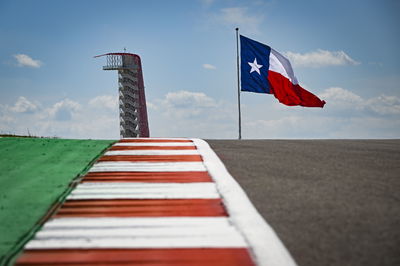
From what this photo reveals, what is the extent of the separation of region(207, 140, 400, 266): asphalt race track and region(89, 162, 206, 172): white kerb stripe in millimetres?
781

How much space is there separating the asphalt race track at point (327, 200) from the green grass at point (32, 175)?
300 centimetres

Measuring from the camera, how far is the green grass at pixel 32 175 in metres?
4.59

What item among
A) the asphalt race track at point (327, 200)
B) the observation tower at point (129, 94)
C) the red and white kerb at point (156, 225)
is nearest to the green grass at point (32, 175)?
the red and white kerb at point (156, 225)

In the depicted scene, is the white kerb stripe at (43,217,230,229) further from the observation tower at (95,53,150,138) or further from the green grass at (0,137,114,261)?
the observation tower at (95,53,150,138)

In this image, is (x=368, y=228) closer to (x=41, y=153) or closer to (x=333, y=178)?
(x=333, y=178)

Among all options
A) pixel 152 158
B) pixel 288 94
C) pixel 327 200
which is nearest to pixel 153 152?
pixel 152 158

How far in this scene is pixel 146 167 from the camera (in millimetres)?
7469

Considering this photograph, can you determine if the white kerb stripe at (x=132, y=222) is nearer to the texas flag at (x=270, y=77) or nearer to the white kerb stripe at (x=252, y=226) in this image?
the white kerb stripe at (x=252, y=226)

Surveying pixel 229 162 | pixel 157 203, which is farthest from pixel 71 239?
pixel 229 162

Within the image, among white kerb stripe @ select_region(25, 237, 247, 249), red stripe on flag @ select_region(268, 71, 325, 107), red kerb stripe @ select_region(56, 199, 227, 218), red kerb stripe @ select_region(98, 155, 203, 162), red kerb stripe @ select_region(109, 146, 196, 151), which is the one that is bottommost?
white kerb stripe @ select_region(25, 237, 247, 249)

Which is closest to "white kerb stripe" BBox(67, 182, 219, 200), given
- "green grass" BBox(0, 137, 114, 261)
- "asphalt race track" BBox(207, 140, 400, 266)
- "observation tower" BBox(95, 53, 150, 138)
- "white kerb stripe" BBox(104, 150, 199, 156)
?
"green grass" BBox(0, 137, 114, 261)

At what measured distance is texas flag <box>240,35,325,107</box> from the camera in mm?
16516

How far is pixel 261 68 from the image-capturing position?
16.7 metres

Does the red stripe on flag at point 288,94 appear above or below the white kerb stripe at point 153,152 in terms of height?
above
